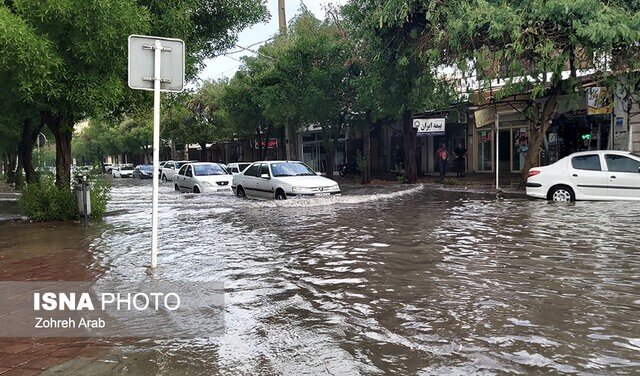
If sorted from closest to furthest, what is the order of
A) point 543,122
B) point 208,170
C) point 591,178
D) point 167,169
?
point 591,178, point 543,122, point 208,170, point 167,169

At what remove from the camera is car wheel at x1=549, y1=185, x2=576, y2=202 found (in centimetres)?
1512

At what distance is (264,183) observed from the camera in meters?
17.7

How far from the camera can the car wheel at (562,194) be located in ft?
49.6

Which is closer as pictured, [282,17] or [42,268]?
[42,268]

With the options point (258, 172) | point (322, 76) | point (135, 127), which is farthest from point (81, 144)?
point (258, 172)

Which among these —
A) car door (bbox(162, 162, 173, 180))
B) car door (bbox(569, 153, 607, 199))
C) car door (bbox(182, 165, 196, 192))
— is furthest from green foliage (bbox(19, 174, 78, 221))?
car door (bbox(162, 162, 173, 180))

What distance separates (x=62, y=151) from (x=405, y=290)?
10576 millimetres

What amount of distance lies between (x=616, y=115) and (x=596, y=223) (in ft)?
39.0

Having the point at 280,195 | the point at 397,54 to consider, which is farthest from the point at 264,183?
the point at 397,54

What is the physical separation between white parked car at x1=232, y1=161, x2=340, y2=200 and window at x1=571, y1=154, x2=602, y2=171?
22.5ft

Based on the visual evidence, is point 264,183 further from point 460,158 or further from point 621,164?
point 460,158

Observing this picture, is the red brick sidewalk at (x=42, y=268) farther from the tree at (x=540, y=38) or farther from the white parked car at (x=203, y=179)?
the tree at (x=540, y=38)

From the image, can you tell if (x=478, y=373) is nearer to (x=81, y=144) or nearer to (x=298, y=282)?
(x=298, y=282)

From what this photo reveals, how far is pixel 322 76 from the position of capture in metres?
25.6
